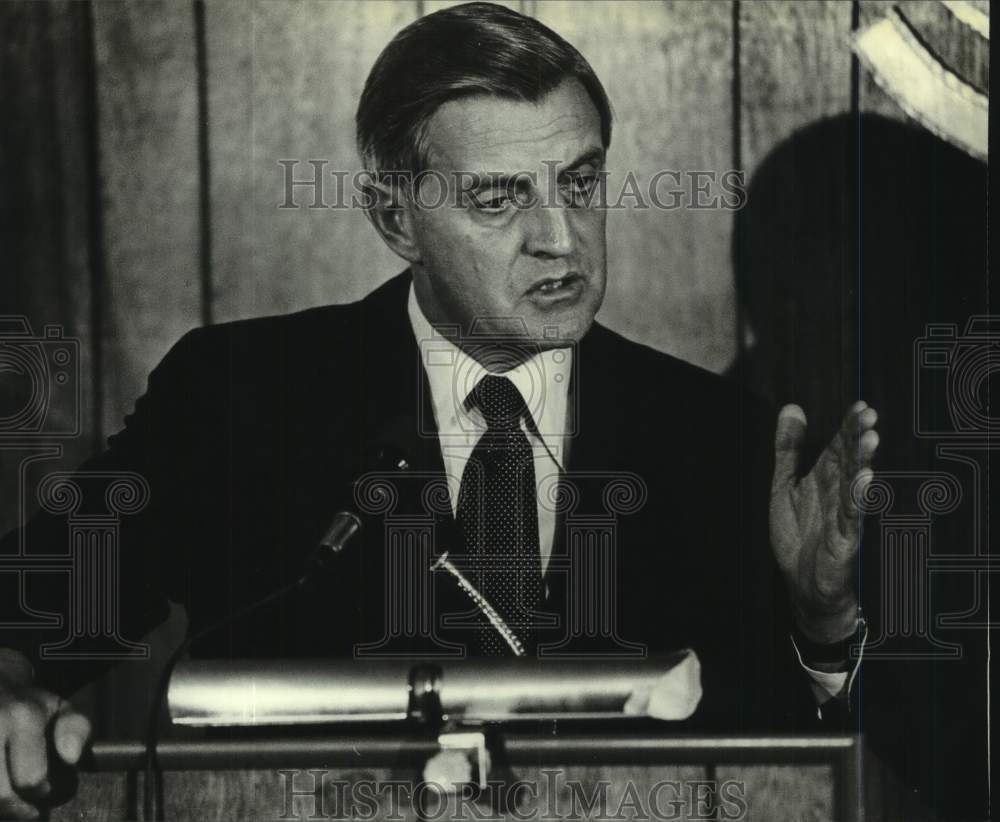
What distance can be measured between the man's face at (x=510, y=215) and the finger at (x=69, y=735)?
101cm

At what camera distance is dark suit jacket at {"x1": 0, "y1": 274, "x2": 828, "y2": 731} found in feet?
8.57

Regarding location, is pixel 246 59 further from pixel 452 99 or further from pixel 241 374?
pixel 241 374

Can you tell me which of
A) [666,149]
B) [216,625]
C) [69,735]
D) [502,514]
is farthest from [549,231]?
[69,735]

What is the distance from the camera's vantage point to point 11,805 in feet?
7.76

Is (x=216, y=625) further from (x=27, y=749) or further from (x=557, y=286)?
(x=557, y=286)

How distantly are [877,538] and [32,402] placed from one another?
68.9 inches

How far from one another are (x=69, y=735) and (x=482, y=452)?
3.05ft

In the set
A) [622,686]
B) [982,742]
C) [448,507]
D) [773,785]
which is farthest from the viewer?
→ [982,742]

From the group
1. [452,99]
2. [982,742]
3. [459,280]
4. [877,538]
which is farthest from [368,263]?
[982,742]

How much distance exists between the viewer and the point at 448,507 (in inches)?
103

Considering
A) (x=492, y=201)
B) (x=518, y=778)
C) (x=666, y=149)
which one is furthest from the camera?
(x=666, y=149)

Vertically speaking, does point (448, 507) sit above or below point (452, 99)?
below

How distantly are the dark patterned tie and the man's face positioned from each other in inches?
6.2

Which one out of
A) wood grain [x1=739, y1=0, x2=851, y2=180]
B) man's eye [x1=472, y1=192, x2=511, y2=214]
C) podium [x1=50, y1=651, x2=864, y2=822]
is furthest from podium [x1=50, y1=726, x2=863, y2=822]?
wood grain [x1=739, y1=0, x2=851, y2=180]
